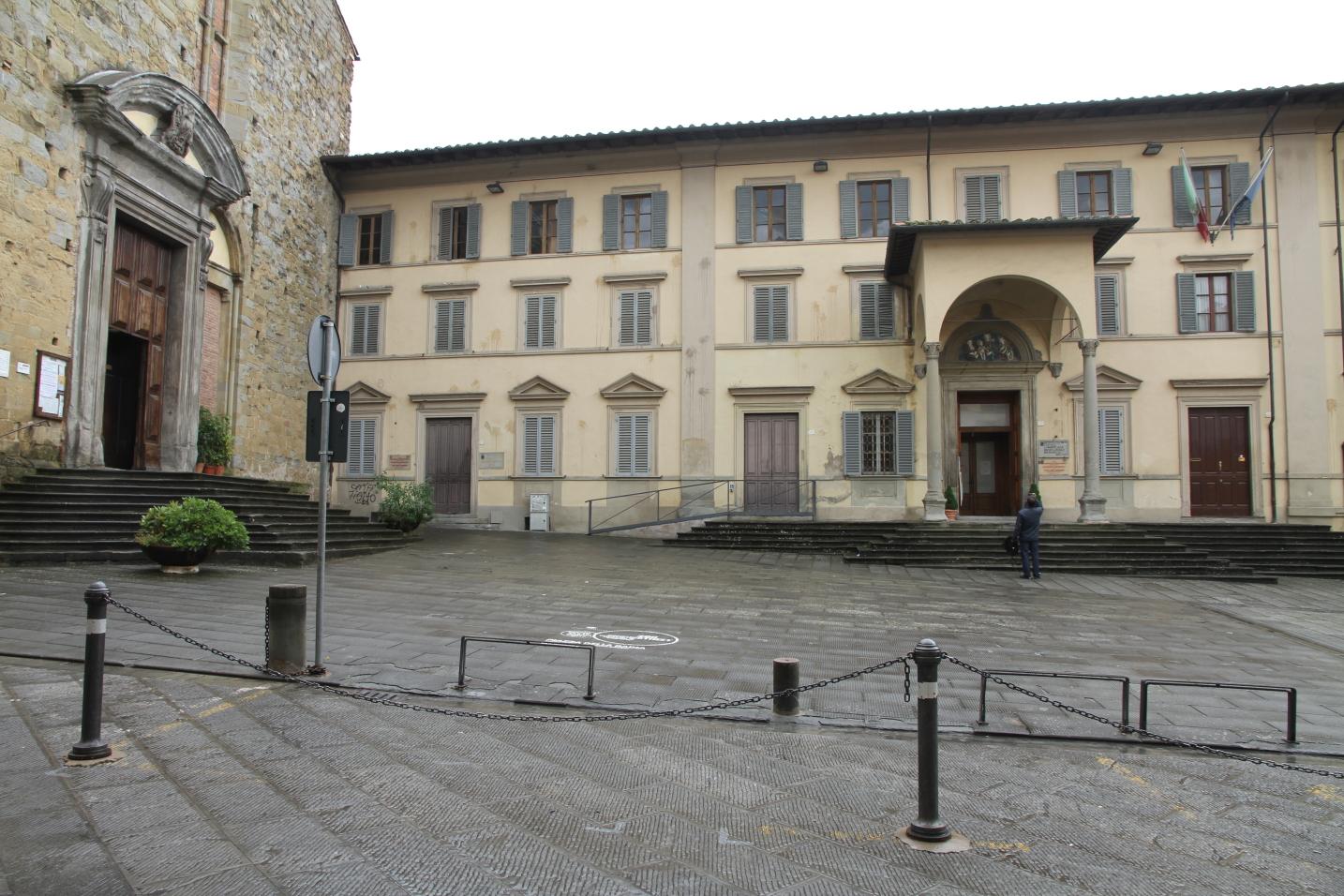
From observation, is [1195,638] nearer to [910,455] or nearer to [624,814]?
[624,814]

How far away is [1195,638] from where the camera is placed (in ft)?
32.0

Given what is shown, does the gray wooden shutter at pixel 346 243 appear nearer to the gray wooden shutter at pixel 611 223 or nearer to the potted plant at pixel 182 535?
the gray wooden shutter at pixel 611 223

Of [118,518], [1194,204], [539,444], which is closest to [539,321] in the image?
[539,444]

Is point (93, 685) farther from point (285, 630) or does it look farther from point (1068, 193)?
point (1068, 193)

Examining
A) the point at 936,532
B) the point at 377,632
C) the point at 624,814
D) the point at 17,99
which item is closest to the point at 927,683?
the point at 624,814

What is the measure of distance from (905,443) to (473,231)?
1298 cm

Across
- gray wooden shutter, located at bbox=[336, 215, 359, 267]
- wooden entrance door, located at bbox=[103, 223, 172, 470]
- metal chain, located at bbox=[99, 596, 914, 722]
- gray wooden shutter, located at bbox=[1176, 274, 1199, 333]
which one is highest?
gray wooden shutter, located at bbox=[336, 215, 359, 267]

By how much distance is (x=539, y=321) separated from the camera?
76.1 feet

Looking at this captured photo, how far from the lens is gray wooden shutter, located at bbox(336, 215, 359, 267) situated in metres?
24.2

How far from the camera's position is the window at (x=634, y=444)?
73.6 feet

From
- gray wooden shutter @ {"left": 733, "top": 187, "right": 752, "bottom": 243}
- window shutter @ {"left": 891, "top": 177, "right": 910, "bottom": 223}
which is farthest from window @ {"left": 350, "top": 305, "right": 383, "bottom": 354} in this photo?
window shutter @ {"left": 891, "top": 177, "right": 910, "bottom": 223}

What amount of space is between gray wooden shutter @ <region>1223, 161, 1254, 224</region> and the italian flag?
0.70 meters

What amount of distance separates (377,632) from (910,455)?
15640 mm

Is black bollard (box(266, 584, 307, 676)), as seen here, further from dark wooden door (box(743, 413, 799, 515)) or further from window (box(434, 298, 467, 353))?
window (box(434, 298, 467, 353))
